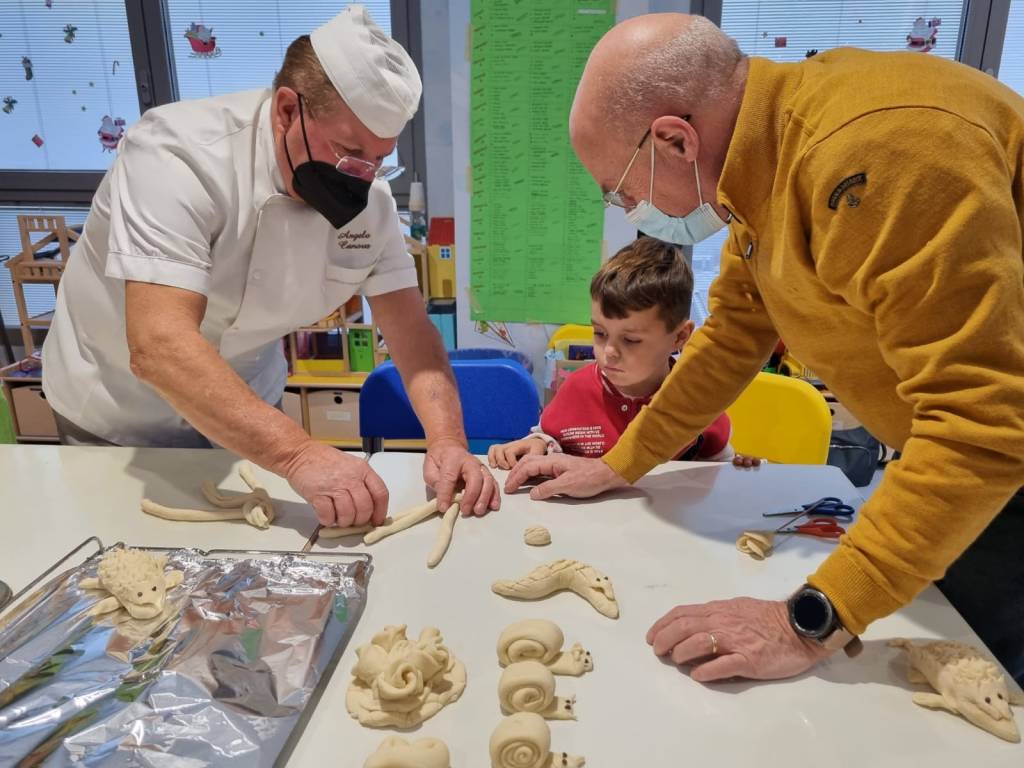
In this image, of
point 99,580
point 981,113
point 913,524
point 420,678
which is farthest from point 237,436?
point 981,113

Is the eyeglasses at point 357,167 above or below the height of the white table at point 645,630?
above

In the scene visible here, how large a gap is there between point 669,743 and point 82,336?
1.45 meters

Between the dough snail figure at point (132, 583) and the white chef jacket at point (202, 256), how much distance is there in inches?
19.6

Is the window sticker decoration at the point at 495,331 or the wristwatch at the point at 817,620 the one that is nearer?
the wristwatch at the point at 817,620

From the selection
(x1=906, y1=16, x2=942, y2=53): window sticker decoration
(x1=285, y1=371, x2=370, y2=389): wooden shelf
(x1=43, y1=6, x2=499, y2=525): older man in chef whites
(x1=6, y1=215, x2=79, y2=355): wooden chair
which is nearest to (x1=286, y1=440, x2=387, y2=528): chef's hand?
(x1=43, y1=6, x2=499, y2=525): older man in chef whites

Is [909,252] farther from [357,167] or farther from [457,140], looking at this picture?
[457,140]

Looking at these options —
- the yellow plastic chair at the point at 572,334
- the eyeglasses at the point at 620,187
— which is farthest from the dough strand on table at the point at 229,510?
the yellow plastic chair at the point at 572,334

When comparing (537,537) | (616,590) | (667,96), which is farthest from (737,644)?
(667,96)

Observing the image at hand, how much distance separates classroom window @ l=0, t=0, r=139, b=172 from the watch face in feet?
12.9

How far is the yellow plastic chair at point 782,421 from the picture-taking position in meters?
1.71

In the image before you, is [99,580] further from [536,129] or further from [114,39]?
[114,39]

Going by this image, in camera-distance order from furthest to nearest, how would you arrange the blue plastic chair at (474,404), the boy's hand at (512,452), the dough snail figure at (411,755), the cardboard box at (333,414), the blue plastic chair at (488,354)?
the cardboard box at (333,414) < the blue plastic chair at (488,354) < the blue plastic chair at (474,404) < the boy's hand at (512,452) < the dough snail figure at (411,755)

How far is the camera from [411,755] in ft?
2.25

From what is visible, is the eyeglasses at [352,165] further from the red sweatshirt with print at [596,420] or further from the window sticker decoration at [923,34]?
the window sticker decoration at [923,34]
